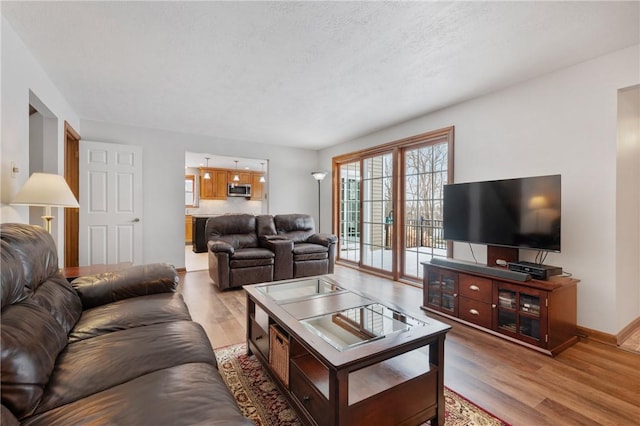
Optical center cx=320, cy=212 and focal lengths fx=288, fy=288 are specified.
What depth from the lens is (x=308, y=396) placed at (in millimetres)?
1425

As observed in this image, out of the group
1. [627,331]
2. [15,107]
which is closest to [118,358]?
[15,107]

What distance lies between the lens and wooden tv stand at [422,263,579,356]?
7.45ft

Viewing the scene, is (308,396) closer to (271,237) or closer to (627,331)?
(627,331)

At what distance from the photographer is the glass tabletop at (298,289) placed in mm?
A: 2217

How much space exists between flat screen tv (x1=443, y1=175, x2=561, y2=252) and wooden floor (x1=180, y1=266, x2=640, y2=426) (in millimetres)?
869

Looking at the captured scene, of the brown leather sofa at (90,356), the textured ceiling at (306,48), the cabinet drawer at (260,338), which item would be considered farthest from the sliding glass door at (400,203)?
the brown leather sofa at (90,356)

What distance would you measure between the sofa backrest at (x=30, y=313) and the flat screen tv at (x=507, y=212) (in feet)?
10.6

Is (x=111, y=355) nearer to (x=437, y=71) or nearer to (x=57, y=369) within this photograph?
(x=57, y=369)

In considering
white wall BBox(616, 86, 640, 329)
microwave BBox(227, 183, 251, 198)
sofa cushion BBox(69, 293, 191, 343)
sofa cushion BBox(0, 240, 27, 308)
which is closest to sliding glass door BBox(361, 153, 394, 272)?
white wall BBox(616, 86, 640, 329)

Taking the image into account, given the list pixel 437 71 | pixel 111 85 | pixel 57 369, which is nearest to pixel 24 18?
pixel 111 85

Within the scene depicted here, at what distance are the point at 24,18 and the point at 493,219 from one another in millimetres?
4119

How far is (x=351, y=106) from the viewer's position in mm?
3725

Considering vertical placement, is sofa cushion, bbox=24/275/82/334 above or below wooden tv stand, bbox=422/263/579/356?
above

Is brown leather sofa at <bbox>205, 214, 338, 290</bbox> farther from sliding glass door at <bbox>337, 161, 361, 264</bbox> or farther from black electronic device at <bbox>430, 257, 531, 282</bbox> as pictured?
black electronic device at <bbox>430, 257, 531, 282</bbox>
